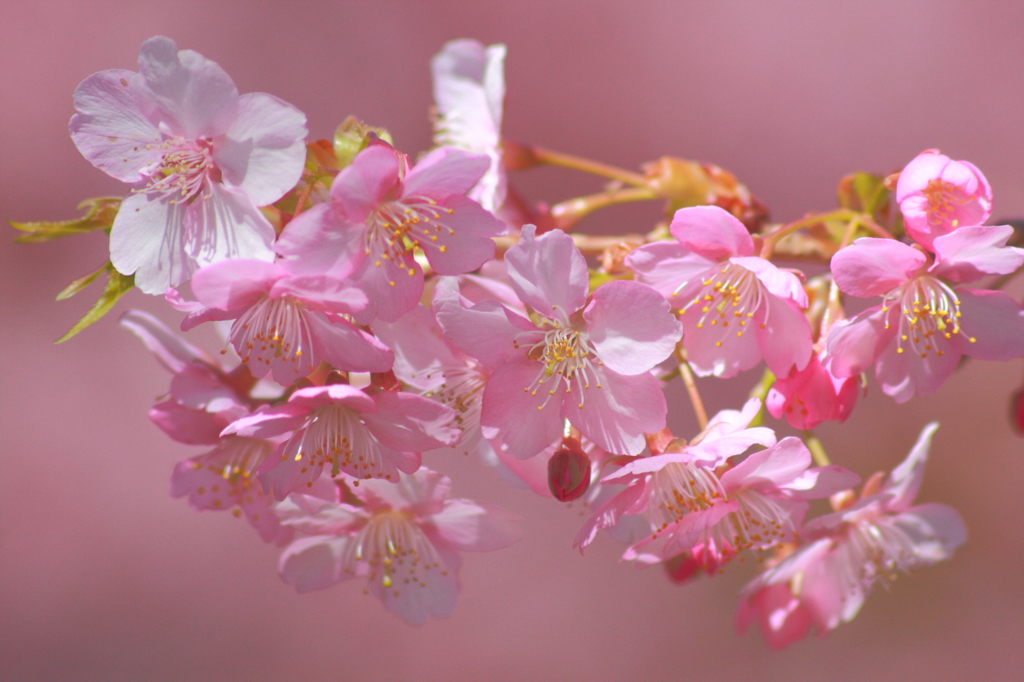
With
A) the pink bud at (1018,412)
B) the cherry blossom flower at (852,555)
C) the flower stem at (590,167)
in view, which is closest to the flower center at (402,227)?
the flower stem at (590,167)

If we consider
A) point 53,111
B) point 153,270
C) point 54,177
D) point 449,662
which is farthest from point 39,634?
point 153,270

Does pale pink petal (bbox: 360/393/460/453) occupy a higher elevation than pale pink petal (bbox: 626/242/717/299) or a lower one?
lower

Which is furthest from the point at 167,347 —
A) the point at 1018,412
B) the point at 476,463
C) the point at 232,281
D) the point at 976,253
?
the point at 476,463

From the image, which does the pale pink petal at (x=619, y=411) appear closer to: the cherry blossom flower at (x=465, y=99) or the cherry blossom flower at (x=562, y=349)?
the cherry blossom flower at (x=562, y=349)

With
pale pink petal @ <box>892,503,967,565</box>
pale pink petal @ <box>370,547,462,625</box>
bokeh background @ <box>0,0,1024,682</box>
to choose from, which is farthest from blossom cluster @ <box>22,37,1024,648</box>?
bokeh background @ <box>0,0,1024,682</box>

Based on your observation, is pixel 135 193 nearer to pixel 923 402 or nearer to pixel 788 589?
pixel 788 589

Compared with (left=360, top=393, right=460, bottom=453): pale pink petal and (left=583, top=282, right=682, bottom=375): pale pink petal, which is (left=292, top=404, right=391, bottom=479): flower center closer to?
(left=360, top=393, right=460, bottom=453): pale pink petal

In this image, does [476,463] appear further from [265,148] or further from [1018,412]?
[265,148]
